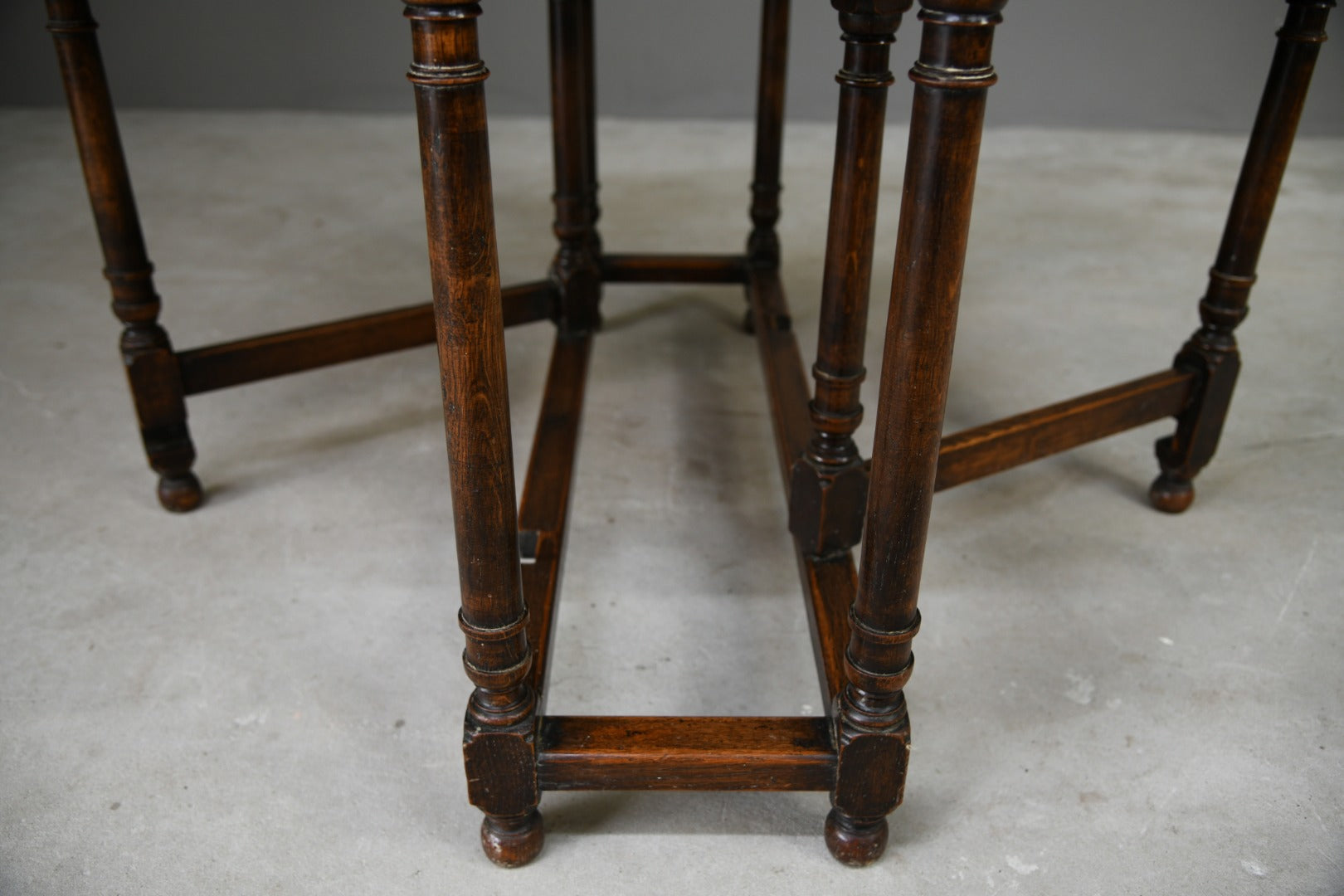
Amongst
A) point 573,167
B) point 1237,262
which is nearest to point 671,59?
point 573,167

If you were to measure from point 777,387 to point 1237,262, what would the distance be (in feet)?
2.94

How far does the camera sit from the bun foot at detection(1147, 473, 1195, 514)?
7.29 ft

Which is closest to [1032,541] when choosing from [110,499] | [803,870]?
[803,870]

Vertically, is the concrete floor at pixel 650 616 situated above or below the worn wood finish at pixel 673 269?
below

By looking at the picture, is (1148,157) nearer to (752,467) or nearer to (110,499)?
(752,467)

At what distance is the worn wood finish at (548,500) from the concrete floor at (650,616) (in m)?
0.14

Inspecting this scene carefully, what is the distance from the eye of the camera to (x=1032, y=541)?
2125mm

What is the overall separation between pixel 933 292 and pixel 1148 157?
4.83 meters

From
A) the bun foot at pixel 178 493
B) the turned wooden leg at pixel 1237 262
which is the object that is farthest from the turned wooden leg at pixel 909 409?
Answer: the bun foot at pixel 178 493

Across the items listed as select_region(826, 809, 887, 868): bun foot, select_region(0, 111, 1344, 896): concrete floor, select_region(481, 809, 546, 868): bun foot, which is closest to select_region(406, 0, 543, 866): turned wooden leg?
select_region(481, 809, 546, 868): bun foot

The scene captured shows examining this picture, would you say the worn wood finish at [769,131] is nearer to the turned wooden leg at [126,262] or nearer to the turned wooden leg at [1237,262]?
the turned wooden leg at [1237,262]

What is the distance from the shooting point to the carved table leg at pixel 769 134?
273 cm

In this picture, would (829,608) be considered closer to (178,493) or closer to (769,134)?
(178,493)

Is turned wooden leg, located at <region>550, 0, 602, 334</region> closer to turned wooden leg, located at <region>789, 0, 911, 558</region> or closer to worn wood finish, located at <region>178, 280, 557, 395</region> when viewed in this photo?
worn wood finish, located at <region>178, 280, 557, 395</region>
